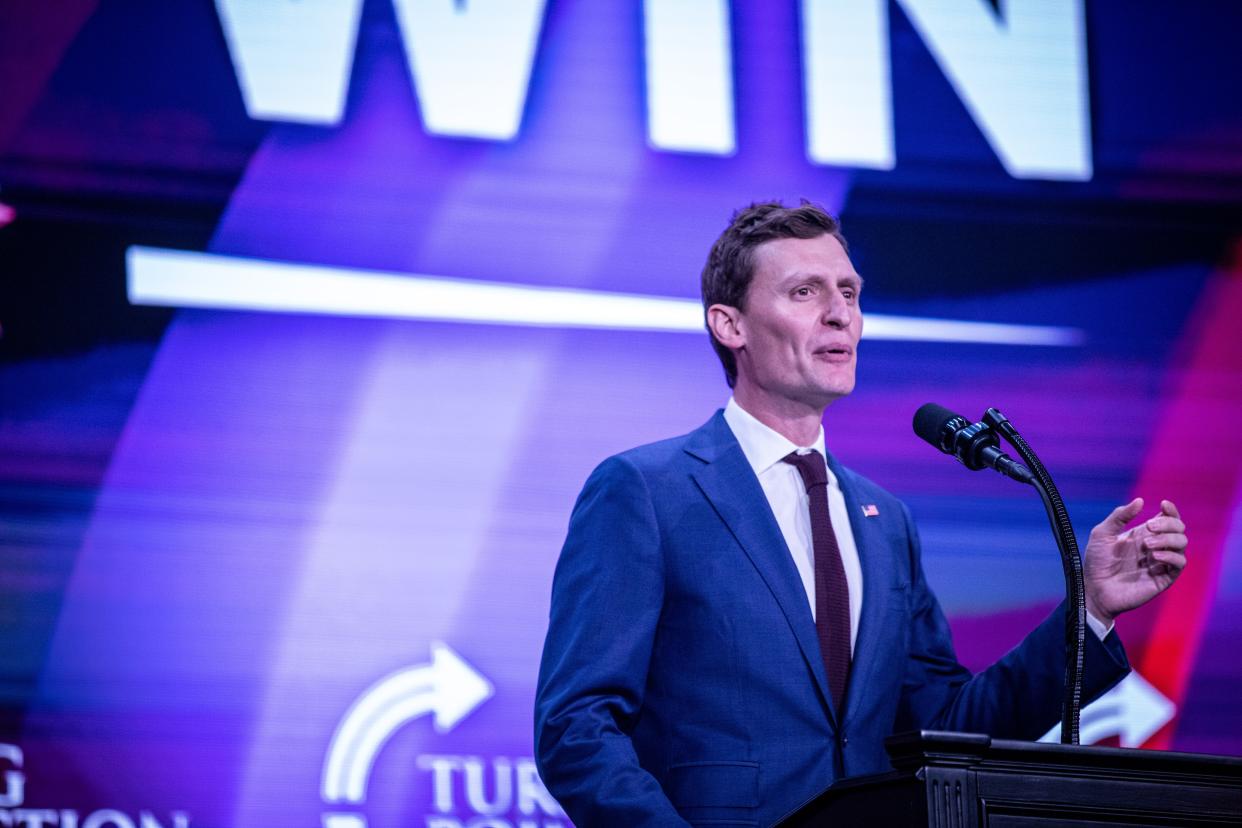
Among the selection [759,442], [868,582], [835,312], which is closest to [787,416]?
[759,442]

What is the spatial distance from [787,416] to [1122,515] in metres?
0.63

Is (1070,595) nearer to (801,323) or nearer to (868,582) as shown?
(868,582)

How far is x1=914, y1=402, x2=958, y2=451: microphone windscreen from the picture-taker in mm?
2113

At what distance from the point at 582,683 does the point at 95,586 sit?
1.48 meters

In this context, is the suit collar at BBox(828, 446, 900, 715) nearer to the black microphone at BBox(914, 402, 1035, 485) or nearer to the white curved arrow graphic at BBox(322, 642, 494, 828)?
the black microphone at BBox(914, 402, 1035, 485)

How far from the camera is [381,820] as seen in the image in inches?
121

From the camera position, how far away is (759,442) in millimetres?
2432

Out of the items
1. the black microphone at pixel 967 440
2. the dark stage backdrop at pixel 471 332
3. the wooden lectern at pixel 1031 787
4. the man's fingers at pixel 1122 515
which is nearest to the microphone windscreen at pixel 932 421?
the black microphone at pixel 967 440

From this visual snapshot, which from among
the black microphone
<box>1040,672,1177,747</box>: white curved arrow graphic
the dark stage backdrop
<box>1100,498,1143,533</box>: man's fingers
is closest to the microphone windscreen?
the black microphone

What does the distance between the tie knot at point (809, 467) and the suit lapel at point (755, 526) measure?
0.10 metres

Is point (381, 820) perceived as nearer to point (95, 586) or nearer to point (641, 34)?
point (95, 586)

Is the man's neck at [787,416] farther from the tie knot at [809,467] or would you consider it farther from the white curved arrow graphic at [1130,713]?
the white curved arrow graphic at [1130,713]

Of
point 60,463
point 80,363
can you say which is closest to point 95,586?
point 60,463

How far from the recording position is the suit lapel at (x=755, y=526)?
220cm
